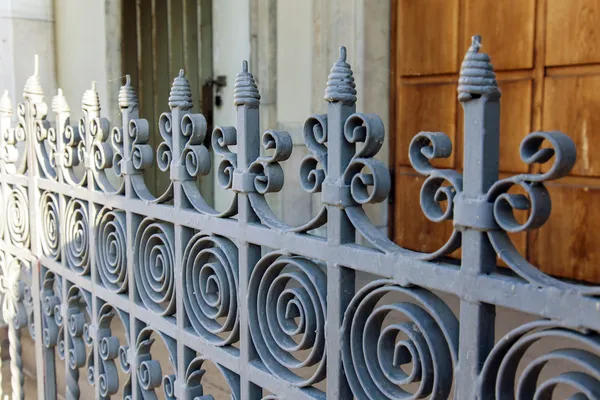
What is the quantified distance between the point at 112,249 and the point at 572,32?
2.76 metres

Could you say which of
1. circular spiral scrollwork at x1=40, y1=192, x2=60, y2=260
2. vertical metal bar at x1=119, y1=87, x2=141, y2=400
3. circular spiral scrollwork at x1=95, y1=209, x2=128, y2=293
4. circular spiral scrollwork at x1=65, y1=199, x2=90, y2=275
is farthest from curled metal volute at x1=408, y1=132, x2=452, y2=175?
circular spiral scrollwork at x1=40, y1=192, x2=60, y2=260

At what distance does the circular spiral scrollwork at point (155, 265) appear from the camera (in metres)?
1.66

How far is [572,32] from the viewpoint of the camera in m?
3.49

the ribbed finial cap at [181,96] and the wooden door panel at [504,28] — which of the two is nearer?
the ribbed finial cap at [181,96]

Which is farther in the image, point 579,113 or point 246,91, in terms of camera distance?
point 579,113

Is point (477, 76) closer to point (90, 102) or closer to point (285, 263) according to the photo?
point (285, 263)

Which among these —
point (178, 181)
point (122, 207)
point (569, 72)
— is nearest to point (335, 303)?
point (178, 181)

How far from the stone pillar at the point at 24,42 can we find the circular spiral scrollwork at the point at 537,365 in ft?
11.4

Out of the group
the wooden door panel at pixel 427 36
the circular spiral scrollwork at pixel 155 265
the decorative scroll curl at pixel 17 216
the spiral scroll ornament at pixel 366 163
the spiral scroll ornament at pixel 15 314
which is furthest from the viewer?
the wooden door panel at pixel 427 36

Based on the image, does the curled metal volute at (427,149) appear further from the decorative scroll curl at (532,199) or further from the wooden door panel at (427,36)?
the wooden door panel at (427,36)

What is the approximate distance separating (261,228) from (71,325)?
112 cm

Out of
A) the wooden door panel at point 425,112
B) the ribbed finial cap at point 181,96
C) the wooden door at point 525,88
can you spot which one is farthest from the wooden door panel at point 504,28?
the ribbed finial cap at point 181,96

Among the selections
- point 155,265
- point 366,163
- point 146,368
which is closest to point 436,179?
point 366,163

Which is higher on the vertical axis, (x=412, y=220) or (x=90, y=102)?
(x=90, y=102)
